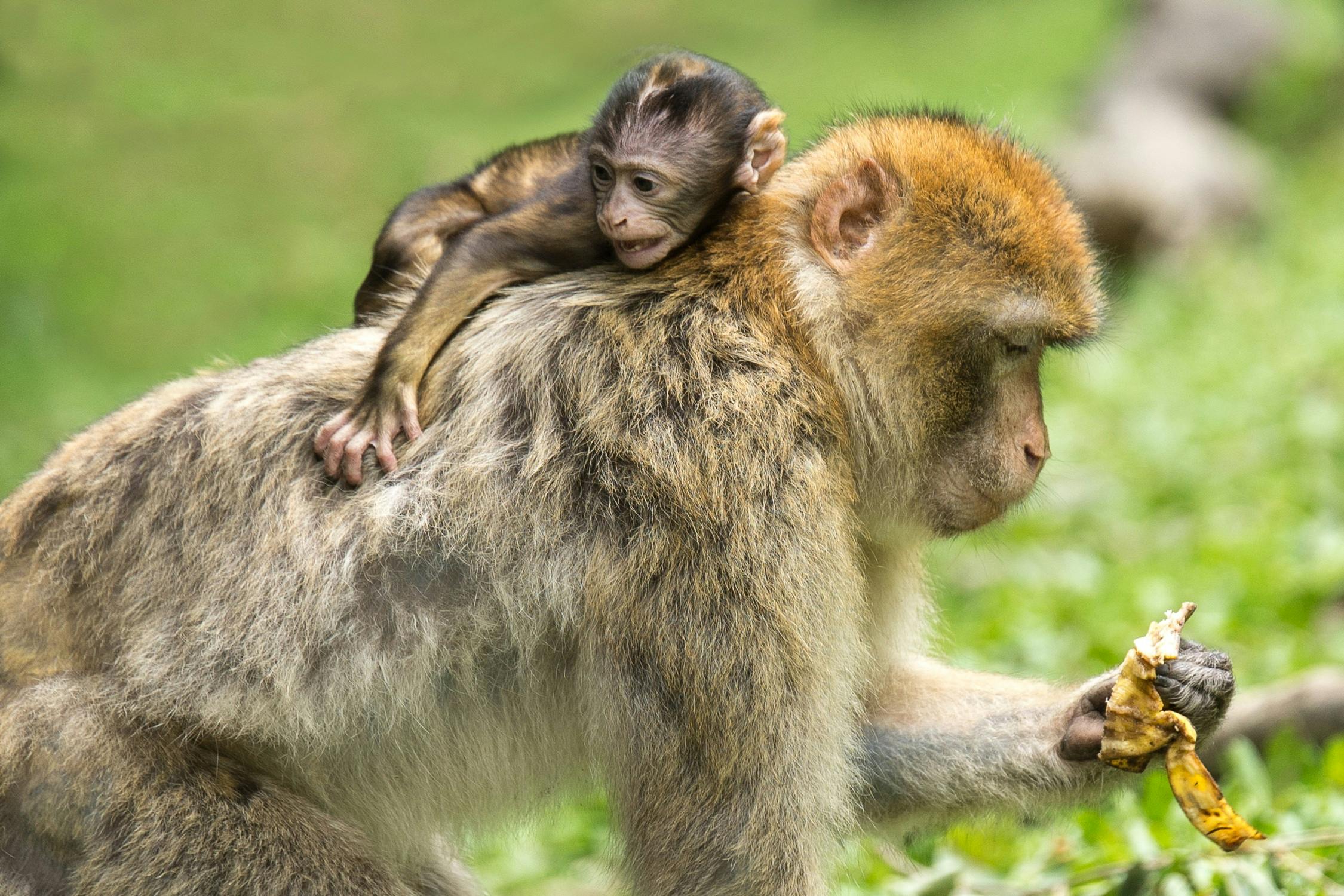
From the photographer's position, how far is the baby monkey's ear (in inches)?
139

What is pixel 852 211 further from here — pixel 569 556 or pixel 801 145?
pixel 569 556

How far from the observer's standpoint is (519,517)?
3.22 metres

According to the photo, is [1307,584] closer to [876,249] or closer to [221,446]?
[876,249]

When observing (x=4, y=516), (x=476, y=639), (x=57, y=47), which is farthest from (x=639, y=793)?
(x=57, y=47)

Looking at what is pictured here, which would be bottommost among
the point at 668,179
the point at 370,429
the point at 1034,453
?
the point at 1034,453

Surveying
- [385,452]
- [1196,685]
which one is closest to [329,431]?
[385,452]

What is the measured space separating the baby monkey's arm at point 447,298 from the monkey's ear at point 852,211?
548mm

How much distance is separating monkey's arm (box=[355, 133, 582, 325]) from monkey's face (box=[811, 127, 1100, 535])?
95 cm

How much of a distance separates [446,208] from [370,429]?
1.08 meters

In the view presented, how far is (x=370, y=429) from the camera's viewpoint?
10.7 ft

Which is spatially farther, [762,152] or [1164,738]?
[762,152]

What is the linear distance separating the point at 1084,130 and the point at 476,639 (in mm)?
12021

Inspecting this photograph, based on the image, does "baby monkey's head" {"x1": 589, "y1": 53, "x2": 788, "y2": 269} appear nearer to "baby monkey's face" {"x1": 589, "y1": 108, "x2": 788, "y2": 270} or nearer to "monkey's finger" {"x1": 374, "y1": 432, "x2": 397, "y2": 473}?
"baby monkey's face" {"x1": 589, "y1": 108, "x2": 788, "y2": 270}

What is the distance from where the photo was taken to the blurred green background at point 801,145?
5.01 metres
